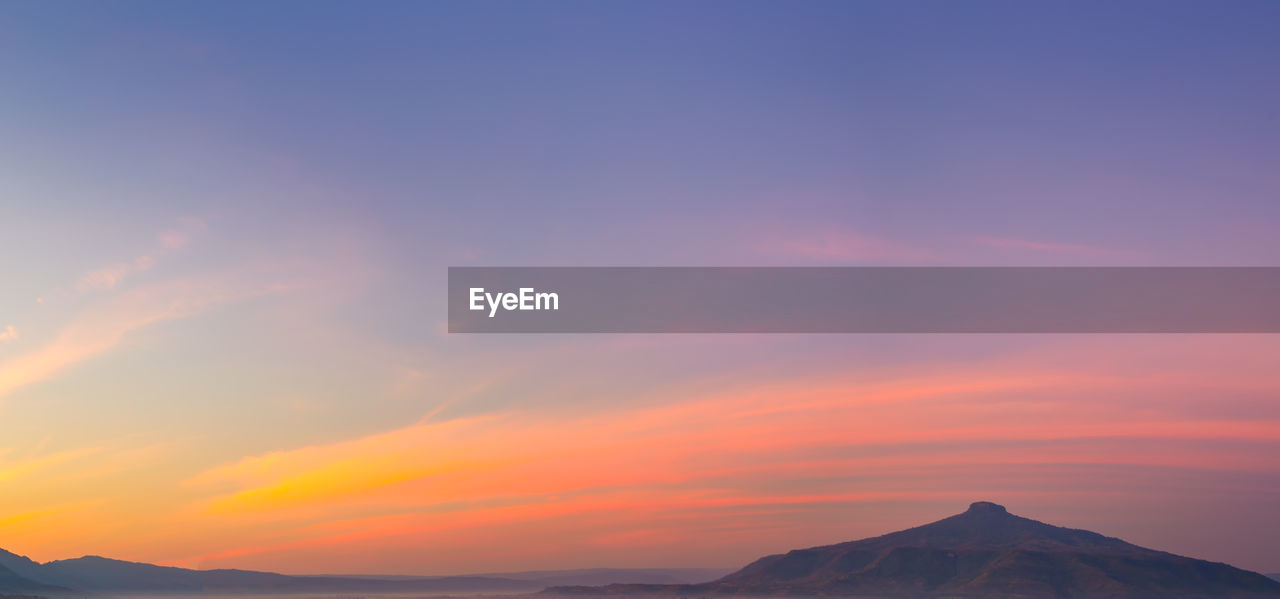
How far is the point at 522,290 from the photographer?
8762 cm

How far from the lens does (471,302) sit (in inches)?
3314

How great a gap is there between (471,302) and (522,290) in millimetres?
5329
